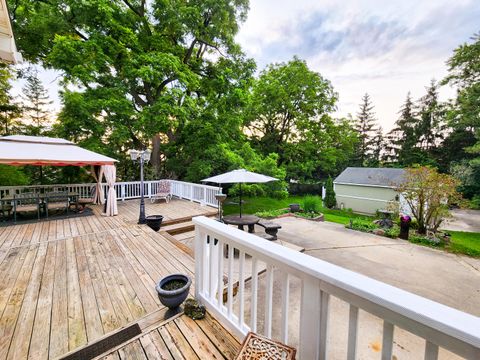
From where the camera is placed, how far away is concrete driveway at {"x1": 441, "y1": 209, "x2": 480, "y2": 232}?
11.7 metres

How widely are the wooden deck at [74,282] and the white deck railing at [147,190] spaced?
3.02m

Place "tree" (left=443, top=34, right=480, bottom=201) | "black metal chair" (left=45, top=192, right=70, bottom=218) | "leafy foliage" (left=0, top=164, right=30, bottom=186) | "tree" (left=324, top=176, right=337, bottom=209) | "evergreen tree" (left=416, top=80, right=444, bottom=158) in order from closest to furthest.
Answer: "black metal chair" (left=45, top=192, right=70, bottom=218), "leafy foliage" (left=0, top=164, right=30, bottom=186), "tree" (left=443, top=34, right=480, bottom=201), "tree" (left=324, top=176, right=337, bottom=209), "evergreen tree" (left=416, top=80, right=444, bottom=158)

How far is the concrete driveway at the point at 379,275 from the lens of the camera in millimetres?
2686

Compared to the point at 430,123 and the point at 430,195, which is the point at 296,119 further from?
the point at 430,123

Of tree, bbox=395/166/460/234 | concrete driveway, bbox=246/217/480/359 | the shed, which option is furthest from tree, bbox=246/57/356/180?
concrete driveway, bbox=246/217/480/359

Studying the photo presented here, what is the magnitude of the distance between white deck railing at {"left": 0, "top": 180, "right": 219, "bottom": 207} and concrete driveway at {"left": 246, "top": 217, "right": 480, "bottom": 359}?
342cm

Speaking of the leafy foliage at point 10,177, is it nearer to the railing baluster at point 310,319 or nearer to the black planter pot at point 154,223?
the black planter pot at point 154,223

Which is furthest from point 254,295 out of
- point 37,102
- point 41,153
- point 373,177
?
point 37,102

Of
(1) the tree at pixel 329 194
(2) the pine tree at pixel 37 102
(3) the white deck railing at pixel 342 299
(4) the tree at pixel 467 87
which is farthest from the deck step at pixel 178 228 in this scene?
(2) the pine tree at pixel 37 102

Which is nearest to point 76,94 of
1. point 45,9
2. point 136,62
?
point 136,62

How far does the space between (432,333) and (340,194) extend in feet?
67.9

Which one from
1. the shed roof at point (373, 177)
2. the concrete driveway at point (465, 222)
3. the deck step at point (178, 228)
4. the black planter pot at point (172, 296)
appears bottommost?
the concrete driveway at point (465, 222)

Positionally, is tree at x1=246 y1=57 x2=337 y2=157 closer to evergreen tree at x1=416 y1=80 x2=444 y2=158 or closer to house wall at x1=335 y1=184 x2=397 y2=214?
house wall at x1=335 y1=184 x2=397 y2=214

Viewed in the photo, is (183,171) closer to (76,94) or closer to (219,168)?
(219,168)
